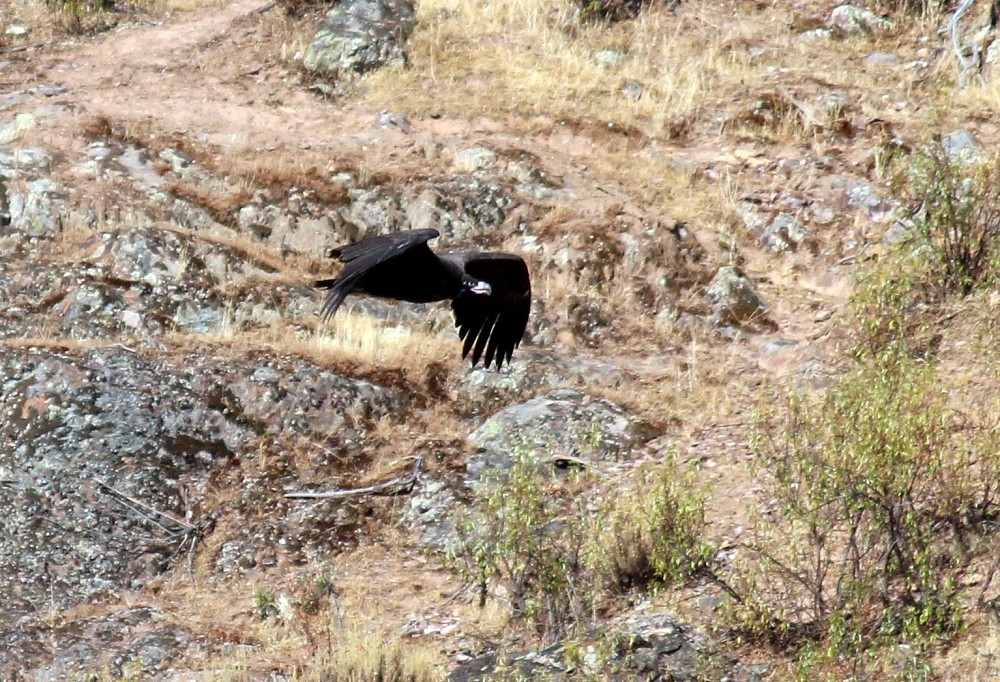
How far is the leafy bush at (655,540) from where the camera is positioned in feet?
27.3

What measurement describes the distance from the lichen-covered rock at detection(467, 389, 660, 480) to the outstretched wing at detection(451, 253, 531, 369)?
68cm

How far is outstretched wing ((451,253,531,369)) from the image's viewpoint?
32.5 ft

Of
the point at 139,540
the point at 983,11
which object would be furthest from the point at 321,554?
the point at 983,11

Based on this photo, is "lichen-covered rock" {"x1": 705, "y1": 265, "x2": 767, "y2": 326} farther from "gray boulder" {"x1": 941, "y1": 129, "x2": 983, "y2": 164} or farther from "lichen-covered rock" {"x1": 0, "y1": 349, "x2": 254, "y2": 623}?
"lichen-covered rock" {"x1": 0, "y1": 349, "x2": 254, "y2": 623}

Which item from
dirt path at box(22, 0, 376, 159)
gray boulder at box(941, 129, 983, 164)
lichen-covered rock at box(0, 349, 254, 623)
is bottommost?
lichen-covered rock at box(0, 349, 254, 623)

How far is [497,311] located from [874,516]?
10.8 feet

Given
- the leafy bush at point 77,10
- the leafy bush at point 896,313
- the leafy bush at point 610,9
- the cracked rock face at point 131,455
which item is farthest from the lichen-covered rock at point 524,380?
the leafy bush at point 77,10

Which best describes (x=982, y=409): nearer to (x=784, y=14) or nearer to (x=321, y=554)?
(x=321, y=554)

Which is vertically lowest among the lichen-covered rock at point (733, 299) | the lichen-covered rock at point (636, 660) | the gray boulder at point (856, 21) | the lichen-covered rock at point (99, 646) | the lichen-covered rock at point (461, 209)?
the lichen-covered rock at point (99, 646)

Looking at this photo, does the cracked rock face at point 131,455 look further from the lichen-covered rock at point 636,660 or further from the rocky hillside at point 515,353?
the lichen-covered rock at point 636,660

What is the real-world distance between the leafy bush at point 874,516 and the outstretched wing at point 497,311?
2.33m

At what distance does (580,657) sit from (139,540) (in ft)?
12.3

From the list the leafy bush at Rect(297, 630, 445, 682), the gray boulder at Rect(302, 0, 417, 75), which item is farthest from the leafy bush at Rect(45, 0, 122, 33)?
the leafy bush at Rect(297, 630, 445, 682)

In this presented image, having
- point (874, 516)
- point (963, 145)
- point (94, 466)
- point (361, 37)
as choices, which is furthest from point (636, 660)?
point (361, 37)
